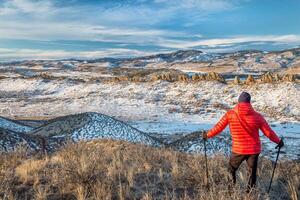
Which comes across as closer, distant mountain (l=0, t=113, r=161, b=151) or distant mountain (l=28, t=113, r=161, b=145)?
distant mountain (l=0, t=113, r=161, b=151)

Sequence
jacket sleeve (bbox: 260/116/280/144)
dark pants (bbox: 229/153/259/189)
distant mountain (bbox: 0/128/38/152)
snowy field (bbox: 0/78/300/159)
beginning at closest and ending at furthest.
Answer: jacket sleeve (bbox: 260/116/280/144) → dark pants (bbox: 229/153/259/189) → distant mountain (bbox: 0/128/38/152) → snowy field (bbox: 0/78/300/159)

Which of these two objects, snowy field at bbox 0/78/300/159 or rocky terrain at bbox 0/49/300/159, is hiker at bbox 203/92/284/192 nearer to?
rocky terrain at bbox 0/49/300/159

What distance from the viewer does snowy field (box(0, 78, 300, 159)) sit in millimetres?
26203

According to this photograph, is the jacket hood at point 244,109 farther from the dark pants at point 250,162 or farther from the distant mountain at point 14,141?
the distant mountain at point 14,141

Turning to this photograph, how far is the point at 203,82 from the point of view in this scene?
1475 inches

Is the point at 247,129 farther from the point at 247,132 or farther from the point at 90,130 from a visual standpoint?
the point at 90,130

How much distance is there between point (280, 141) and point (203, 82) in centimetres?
3050

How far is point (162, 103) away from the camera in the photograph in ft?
112

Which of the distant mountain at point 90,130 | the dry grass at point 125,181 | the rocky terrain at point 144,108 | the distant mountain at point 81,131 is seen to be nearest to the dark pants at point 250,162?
the dry grass at point 125,181

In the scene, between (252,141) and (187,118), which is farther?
(187,118)

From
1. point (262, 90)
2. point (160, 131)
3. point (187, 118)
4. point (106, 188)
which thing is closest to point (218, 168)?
point (106, 188)

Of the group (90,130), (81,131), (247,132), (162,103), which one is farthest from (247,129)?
(162,103)

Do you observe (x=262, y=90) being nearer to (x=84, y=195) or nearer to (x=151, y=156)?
(x=151, y=156)

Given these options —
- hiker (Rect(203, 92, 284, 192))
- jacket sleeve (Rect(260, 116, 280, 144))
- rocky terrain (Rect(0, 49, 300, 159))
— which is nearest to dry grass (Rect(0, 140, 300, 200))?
hiker (Rect(203, 92, 284, 192))
